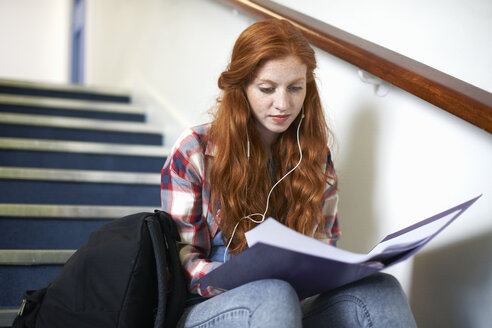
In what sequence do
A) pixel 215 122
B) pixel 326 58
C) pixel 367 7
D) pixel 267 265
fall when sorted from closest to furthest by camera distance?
pixel 267 265 < pixel 215 122 < pixel 367 7 < pixel 326 58

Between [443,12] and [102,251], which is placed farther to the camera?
[443,12]

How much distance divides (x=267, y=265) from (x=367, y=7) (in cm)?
81

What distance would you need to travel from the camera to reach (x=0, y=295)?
149 centimetres

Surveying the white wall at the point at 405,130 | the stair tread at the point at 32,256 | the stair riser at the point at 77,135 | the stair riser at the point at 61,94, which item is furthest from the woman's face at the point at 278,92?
the stair riser at the point at 61,94

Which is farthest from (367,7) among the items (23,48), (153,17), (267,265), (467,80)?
(23,48)

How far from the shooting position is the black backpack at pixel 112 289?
3.26ft

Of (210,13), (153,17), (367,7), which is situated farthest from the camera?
(153,17)

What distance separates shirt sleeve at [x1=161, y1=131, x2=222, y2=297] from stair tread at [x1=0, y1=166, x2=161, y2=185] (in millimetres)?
900

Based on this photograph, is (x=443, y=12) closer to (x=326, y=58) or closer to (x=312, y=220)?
(x=326, y=58)

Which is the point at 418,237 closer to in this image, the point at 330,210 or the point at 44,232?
the point at 330,210

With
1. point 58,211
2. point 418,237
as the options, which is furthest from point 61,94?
point 418,237

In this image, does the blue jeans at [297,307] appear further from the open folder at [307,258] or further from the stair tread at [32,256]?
the stair tread at [32,256]

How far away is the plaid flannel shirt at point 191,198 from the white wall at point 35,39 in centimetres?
545

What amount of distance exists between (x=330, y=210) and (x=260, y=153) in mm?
245
